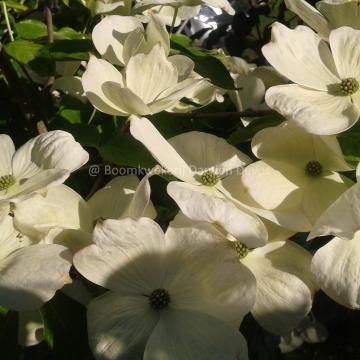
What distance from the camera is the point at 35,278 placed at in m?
0.51

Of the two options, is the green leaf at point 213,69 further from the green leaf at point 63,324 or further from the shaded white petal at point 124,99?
the green leaf at point 63,324

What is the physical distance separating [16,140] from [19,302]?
0.46 m

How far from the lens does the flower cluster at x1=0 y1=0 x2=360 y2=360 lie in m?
0.53

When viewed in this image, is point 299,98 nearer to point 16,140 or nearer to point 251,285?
point 251,285

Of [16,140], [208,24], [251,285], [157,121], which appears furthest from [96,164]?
[208,24]

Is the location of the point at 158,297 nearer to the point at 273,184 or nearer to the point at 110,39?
the point at 273,184

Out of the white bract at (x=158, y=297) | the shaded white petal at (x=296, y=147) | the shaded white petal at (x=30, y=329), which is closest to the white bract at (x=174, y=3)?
the shaded white petal at (x=296, y=147)

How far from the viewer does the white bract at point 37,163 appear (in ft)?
1.80

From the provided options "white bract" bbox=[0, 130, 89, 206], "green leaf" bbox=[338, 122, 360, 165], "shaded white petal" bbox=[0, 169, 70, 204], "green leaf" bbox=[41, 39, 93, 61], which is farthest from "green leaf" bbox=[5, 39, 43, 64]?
"green leaf" bbox=[338, 122, 360, 165]

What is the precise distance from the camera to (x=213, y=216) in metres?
0.52

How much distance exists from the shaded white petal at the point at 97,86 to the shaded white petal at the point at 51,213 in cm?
12

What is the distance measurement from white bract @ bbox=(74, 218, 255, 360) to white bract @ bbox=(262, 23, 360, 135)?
0.67ft

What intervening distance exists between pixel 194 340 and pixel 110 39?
0.41 meters

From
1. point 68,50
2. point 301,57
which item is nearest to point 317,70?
point 301,57
